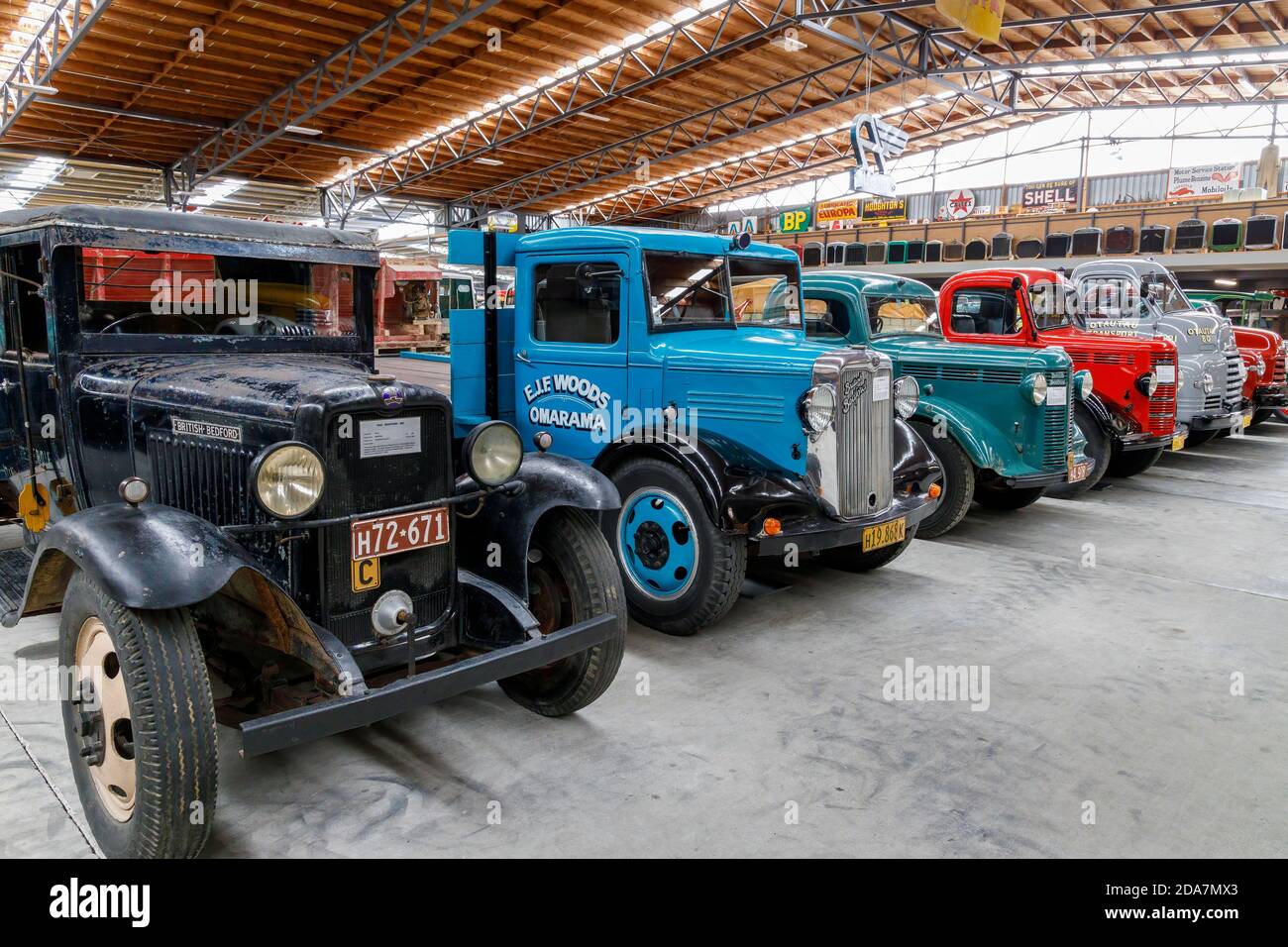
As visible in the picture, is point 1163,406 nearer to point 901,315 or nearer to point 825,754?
point 901,315

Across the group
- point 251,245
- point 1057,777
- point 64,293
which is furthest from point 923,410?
point 64,293

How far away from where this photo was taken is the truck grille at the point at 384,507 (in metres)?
2.61

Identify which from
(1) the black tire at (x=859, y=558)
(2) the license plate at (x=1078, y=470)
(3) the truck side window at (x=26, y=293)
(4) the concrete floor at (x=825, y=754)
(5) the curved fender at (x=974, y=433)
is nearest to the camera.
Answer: (4) the concrete floor at (x=825, y=754)

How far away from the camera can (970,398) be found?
629cm

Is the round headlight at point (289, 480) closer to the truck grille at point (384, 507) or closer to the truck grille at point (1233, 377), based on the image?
the truck grille at point (384, 507)

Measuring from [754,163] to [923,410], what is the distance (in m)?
17.1

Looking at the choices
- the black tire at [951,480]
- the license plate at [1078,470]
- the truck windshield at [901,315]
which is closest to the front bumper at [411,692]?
the black tire at [951,480]

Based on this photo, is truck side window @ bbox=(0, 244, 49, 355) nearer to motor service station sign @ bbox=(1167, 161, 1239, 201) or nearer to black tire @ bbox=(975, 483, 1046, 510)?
black tire @ bbox=(975, 483, 1046, 510)

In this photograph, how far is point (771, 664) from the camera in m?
3.88

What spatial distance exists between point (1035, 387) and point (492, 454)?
4.47 meters

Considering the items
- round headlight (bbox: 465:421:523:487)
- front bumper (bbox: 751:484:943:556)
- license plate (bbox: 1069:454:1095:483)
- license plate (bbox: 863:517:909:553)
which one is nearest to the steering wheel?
round headlight (bbox: 465:421:523:487)

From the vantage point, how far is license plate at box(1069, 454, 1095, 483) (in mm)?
6387

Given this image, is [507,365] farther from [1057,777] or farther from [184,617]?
[1057,777]

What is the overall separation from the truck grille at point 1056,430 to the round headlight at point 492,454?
14.7 ft
